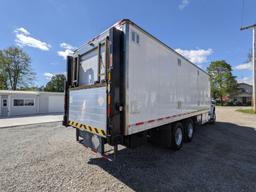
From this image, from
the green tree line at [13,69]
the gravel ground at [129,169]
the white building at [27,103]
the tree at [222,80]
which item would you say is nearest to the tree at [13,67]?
the green tree line at [13,69]

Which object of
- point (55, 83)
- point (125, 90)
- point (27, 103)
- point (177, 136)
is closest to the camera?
point (125, 90)

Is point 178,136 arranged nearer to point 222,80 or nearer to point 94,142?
point 94,142

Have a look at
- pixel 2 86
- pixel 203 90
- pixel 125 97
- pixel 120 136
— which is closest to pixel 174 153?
pixel 120 136

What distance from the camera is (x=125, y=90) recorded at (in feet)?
9.51

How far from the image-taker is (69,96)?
4520 millimetres

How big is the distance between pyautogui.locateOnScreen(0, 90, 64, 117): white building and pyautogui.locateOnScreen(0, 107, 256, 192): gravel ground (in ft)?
45.0

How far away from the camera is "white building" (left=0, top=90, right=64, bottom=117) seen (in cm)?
1585

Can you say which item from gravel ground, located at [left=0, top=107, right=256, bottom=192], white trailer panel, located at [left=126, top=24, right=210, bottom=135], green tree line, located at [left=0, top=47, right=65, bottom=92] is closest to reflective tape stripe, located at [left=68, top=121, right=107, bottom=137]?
white trailer panel, located at [left=126, top=24, right=210, bottom=135]

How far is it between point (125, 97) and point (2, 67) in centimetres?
3705

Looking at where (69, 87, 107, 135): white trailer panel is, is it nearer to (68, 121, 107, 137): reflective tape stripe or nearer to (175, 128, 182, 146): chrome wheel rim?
(68, 121, 107, 137): reflective tape stripe

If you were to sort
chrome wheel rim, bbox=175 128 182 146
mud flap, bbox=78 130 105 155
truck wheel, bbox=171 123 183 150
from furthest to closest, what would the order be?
chrome wheel rim, bbox=175 128 182 146, truck wheel, bbox=171 123 183 150, mud flap, bbox=78 130 105 155

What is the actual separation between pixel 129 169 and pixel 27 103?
60.1ft

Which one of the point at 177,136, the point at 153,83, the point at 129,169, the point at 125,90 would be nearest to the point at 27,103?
the point at 129,169

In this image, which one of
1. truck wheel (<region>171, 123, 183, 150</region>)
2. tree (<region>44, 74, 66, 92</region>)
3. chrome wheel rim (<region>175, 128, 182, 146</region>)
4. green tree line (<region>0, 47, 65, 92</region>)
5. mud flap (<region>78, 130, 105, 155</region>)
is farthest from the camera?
tree (<region>44, 74, 66, 92</region>)
